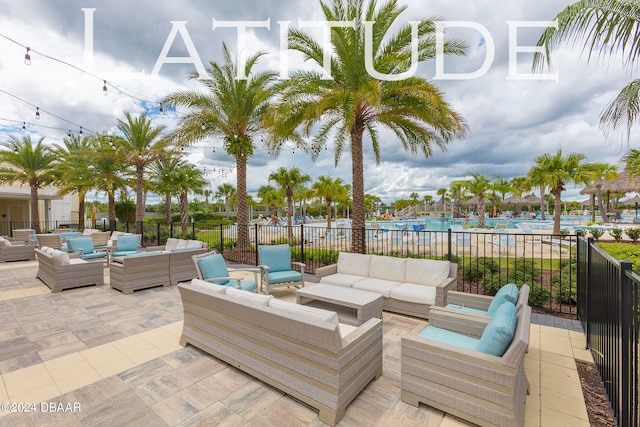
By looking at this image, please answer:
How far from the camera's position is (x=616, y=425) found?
214cm

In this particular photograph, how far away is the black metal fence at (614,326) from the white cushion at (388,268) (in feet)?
8.09

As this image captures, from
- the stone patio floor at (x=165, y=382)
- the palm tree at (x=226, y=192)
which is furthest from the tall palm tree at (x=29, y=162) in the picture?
the palm tree at (x=226, y=192)

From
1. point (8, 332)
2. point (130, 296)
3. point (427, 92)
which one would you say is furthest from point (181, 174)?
point (427, 92)

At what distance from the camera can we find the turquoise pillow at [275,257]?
235 inches

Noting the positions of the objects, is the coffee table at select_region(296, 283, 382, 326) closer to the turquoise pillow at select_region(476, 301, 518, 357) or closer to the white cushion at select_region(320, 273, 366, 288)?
the white cushion at select_region(320, 273, 366, 288)

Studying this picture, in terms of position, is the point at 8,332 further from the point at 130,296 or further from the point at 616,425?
→ the point at 616,425

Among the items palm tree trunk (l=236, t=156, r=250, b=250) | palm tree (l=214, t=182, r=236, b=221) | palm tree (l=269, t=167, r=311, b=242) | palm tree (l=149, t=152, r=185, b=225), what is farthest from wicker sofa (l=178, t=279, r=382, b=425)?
palm tree (l=214, t=182, r=236, b=221)

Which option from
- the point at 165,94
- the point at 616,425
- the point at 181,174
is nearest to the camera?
the point at 616,425

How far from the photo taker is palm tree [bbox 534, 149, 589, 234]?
1500cm

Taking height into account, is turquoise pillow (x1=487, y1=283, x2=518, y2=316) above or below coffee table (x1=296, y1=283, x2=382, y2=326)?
above

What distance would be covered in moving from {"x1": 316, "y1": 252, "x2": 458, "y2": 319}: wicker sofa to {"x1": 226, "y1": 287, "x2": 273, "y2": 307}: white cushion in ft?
7.99

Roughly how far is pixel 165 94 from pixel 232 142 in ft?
8.72

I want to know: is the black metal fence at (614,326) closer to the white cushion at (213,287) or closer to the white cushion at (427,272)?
the white cushion at (427,272)

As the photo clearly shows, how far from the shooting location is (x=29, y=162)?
603 inches
